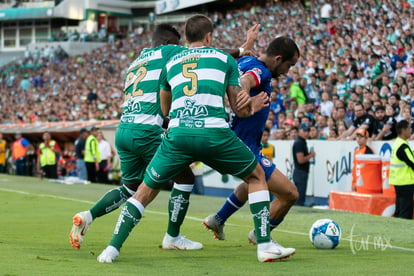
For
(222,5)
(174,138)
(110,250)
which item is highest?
(222,5)

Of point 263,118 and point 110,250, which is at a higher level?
point 263,118

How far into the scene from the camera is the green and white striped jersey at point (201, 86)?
22.3ft

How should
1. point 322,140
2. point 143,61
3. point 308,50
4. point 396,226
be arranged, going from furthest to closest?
point 308,50, point 322,140, point 396,226, point 143,61

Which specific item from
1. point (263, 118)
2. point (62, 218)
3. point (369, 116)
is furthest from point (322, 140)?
point (263, 118)

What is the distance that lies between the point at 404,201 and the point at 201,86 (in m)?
8.26

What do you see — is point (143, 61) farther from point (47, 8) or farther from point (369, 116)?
point (47, 8)

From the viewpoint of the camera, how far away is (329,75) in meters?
21.1

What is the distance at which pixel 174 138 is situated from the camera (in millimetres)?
6828

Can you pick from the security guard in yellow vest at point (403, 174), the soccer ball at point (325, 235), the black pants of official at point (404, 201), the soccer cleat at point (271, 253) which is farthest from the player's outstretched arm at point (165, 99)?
the black pants of official at point (404, 201)

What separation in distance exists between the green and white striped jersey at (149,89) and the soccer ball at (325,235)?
6.89ft

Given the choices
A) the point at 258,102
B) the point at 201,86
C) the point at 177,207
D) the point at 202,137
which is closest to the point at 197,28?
the point at 201,86

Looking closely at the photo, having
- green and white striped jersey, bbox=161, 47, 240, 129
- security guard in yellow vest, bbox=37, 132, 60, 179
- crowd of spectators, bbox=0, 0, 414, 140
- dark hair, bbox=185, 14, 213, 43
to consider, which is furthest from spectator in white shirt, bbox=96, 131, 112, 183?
green and white striped jersey, bbox=161, 47, 240, 129

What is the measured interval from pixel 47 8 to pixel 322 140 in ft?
191

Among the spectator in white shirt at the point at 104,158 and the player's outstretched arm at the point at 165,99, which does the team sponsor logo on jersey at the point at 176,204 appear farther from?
the spectator in white shirt at the point at 104,158
